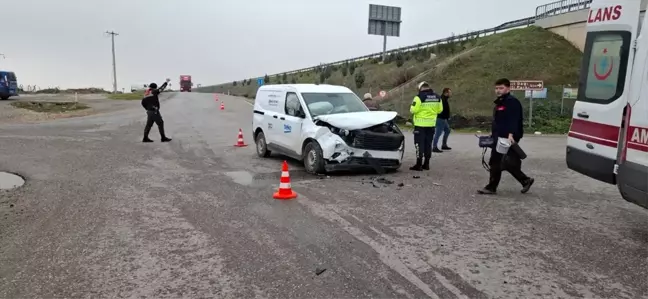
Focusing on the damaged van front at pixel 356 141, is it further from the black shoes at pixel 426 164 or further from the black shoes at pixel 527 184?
the black shoes at pixel 527 184

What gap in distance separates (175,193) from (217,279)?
364 cm

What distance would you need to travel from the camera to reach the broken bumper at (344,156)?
28.2 feet

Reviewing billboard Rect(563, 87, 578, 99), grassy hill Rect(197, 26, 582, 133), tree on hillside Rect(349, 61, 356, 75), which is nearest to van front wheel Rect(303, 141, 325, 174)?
grassy hill Rect(197, 26, 582, 133)

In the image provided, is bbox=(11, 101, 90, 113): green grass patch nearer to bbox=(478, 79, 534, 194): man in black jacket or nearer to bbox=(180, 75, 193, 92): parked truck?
bbox=(478, 79, 534, 194): man in black jacket

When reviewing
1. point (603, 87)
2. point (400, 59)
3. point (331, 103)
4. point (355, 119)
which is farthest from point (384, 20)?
point (603, 87)

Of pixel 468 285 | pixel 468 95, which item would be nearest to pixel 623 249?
pixel 468 285

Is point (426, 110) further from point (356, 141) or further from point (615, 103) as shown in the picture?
point (615, 103)

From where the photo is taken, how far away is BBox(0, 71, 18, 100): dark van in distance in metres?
34.5

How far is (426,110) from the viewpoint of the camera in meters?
9.26

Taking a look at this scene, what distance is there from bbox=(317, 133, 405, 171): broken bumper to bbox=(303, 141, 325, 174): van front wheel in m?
0.11

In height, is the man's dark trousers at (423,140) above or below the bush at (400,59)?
below

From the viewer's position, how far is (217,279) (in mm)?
4043

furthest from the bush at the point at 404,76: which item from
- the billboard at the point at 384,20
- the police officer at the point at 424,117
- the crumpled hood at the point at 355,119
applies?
the crumpled hood at the point at 355,119

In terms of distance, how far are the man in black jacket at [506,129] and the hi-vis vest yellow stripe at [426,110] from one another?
215 centimetres
